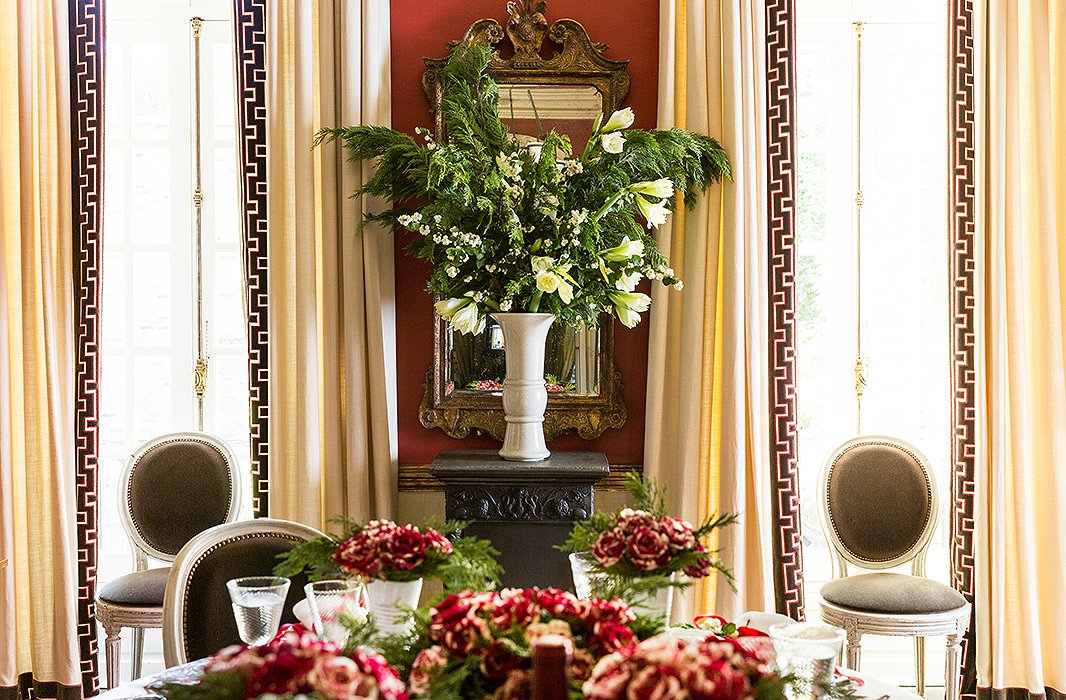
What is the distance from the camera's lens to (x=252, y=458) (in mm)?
3658

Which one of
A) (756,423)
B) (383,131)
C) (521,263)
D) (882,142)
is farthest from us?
(882,142)

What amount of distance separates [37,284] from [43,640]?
136 cm

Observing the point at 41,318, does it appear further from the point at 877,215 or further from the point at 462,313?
the point at 877,215

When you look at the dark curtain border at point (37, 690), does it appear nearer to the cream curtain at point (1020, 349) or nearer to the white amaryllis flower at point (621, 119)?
the white amaryllis flower at point (621, 119)

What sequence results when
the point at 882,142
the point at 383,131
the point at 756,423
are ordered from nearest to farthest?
1. the point at 383,131
2. the point at 756,423
3. the point at 882,142

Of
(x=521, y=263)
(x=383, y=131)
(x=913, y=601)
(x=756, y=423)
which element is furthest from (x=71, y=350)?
(x=913, y=601)

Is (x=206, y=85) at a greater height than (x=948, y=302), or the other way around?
(x=206, y=85)

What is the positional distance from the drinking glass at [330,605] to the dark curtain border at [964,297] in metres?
2.80

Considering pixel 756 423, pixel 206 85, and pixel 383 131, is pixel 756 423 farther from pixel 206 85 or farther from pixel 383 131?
pixel 206 85

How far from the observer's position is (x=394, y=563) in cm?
157

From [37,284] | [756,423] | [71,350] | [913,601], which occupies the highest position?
[37,284]

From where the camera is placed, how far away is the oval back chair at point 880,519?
3271mm

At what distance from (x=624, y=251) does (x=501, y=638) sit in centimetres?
195

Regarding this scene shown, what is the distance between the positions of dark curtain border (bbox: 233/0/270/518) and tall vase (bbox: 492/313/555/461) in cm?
101
